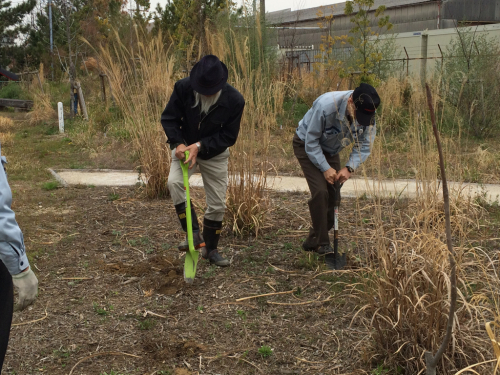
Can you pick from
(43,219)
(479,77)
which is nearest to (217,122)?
(43,219)

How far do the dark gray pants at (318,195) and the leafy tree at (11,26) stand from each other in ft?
85.2

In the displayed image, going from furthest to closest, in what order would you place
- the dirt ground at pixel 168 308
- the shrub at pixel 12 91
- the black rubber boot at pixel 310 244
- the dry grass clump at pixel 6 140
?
the shrub at pixel 12 91 < the dry grass clump at pixel 6 140 < the black rubber boot at pixel 310 244 < the dirt ground at pixel 168 308

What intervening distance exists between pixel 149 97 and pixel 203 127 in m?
2.15

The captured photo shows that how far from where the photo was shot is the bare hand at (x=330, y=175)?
4.46 m

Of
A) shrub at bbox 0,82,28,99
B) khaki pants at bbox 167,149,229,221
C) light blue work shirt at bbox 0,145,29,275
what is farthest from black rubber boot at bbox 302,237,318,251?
shrub at bbox 0,82,28,99

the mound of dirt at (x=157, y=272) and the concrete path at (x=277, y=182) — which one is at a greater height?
the concrete path at (x=277, y=182)

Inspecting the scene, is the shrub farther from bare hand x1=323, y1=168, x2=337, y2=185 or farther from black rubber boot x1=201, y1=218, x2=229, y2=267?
bare hand x1=323, y1=168, x2=337, y2=185

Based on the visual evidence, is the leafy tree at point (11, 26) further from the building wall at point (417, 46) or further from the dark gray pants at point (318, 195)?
the dark gray pants at point (318, 195)

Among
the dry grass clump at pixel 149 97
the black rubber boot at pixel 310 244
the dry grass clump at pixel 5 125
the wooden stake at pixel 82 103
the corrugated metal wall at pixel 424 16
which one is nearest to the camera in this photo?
the black rubber boot at pixel 310 244

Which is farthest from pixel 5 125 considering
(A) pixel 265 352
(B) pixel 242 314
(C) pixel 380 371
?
(C) pixel 380 371

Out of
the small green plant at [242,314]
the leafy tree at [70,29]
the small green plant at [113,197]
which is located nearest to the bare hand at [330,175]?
the small green plant at [242,314]

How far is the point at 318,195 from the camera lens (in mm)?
4543

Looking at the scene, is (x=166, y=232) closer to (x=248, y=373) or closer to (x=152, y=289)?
(x=152, y=289)

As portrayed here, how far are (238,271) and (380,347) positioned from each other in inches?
69.7
